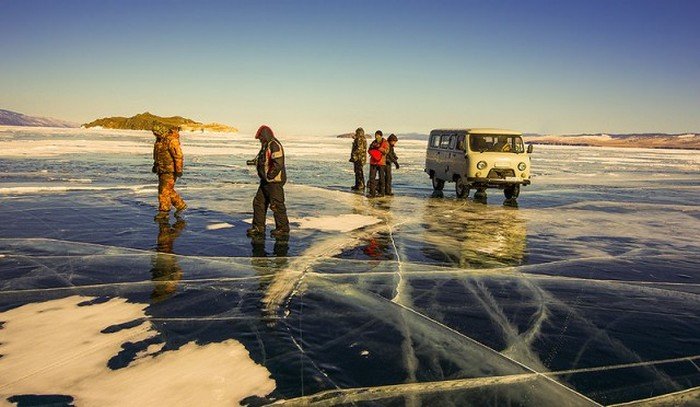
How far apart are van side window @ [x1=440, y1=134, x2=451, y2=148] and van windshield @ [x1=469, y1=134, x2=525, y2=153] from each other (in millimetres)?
1420

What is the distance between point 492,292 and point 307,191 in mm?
10187

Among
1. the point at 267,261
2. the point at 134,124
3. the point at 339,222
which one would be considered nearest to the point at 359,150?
the point at 339,222

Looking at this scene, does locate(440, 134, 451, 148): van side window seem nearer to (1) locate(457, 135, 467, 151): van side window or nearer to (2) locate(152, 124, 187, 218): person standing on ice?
(1) locate(457, 135, 467, 151): van side window

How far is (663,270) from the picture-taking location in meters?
7.12

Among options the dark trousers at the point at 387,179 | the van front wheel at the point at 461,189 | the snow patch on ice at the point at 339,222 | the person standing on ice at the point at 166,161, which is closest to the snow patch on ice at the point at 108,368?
the snow patch on ice at the point at 339,222

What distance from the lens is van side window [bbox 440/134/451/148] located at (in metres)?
15.8

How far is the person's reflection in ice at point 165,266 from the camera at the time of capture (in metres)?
5.58

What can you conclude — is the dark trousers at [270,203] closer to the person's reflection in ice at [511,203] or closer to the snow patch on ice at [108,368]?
the snow patch on ice at [108,368]

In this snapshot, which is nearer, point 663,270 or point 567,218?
point 663,270

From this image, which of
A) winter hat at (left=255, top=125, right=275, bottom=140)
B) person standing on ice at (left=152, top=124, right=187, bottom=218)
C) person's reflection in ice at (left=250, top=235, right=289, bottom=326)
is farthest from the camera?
person standing on ice at (left=152, top=124, right=187, bottom=218)

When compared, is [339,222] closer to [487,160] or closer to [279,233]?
[279,233]

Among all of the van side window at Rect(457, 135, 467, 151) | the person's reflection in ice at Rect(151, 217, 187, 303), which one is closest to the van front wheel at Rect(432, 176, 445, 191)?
the van side window at Rect(457, 135, 467, 151)

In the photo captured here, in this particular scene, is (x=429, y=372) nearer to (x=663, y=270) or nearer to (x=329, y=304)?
(x=329, y=304)

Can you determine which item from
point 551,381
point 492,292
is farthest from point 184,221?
point 551,381
